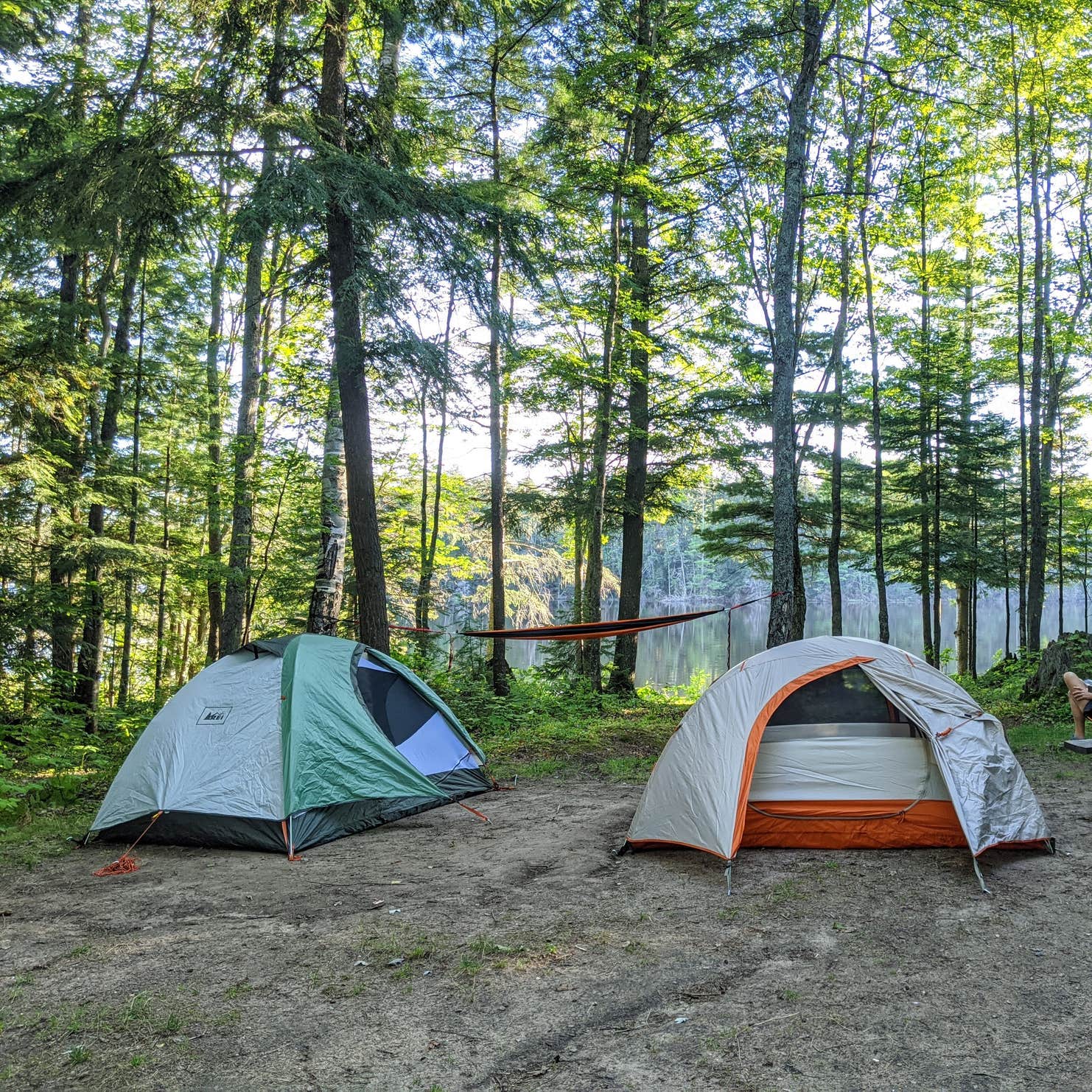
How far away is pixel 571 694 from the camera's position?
11375 millimetres

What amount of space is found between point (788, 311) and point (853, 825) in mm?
5670

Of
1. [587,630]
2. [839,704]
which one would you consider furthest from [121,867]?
[839,704]

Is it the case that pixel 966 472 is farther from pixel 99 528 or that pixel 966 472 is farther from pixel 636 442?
pixel 99 528

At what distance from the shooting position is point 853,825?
14.7 feet

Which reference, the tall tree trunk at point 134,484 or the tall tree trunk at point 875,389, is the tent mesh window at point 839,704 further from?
the tall tree trunk at point 875,389

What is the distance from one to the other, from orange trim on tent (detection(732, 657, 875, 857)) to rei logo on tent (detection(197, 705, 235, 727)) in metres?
3.67

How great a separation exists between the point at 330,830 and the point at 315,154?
5.88m

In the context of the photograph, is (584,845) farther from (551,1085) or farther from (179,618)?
(179,618)

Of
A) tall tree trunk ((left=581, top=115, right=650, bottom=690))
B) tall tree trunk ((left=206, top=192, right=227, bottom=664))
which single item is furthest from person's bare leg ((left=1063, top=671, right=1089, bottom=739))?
tall tree trunk ((left=206, top=192, right=227, bottom=664))

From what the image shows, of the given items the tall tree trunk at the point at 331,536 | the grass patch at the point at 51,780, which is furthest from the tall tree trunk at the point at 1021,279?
the grass patch at the point at 51,780

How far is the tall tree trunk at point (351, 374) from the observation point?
7.17 metres

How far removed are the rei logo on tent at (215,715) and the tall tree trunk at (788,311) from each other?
5.55 metres

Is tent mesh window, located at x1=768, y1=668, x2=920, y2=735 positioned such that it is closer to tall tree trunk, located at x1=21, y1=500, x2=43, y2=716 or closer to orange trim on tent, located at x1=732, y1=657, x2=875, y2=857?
orange trim on tent, located at x1=732, y1=657, x2=875, y2=857

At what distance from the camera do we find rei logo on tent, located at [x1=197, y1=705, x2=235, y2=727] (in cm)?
522
